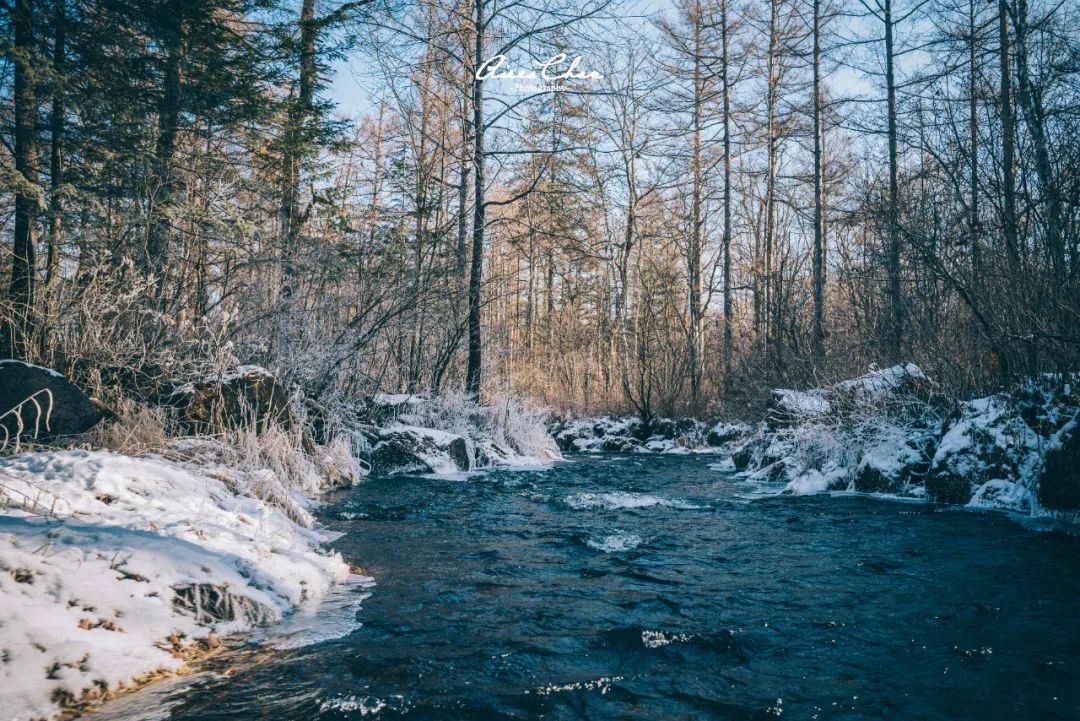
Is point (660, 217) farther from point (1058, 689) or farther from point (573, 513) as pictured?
point (1058, 689)

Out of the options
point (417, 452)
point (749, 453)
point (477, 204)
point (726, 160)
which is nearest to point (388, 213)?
point (477, 204)

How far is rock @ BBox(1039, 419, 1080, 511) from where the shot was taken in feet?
15.6

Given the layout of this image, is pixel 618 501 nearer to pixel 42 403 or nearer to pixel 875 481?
pixel 875 481

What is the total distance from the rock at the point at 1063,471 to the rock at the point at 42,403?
8131mm

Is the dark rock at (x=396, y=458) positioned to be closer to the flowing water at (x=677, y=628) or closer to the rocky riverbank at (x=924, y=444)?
the flowing water at (x=677, y=628)

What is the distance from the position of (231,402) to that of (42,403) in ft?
5.85

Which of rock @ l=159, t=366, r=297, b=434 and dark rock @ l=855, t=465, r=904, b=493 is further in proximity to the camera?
dark rock @ l=855, t=465, r=904, b=493

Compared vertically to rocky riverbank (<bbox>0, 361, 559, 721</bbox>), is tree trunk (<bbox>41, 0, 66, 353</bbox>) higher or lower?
higher

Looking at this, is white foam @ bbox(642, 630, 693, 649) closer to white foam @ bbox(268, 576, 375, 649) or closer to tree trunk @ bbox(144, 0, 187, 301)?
white foam @ bbox(268, 576, 375, 649)

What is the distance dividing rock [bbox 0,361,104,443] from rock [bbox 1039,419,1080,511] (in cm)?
813

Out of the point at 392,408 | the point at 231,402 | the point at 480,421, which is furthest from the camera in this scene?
the point at 480,421

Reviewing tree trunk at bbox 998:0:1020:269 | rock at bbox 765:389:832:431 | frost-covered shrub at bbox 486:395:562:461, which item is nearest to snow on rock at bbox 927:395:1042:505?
tree trunk at bbox 998:0:1020:269

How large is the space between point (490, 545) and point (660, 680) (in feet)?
8.09

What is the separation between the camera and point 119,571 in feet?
8.64
